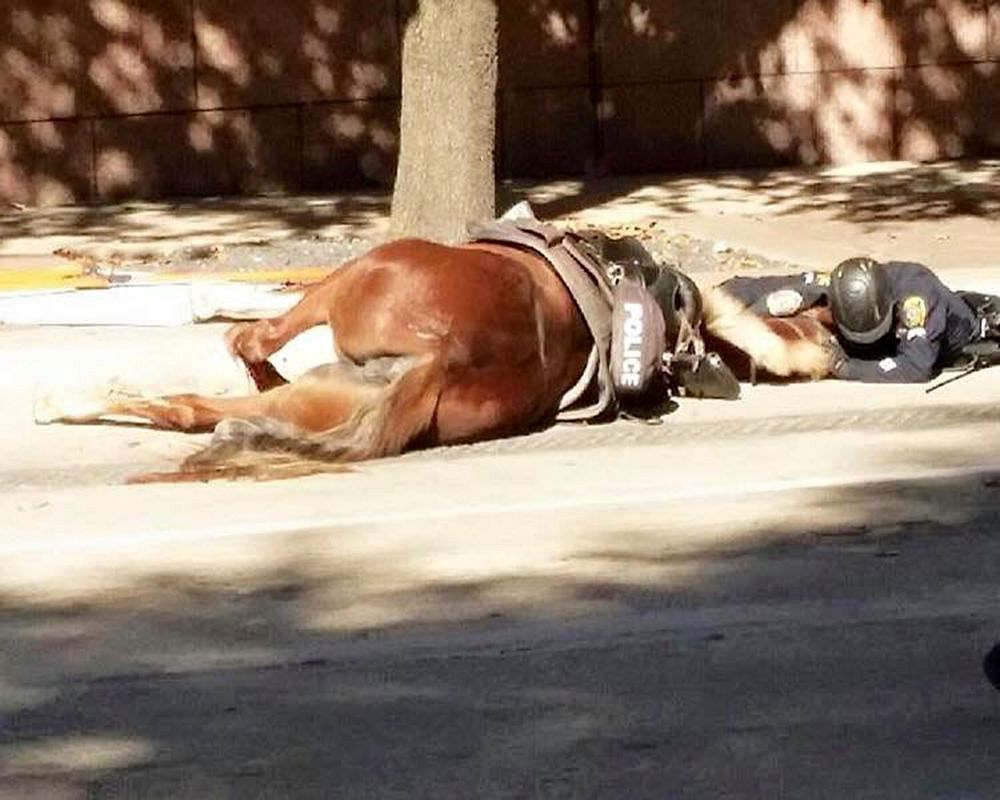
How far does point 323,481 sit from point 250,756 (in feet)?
11.6

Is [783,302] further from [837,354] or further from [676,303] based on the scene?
[676,303]

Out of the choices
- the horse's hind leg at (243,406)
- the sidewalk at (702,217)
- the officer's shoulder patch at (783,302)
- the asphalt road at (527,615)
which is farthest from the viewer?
the sidewalk at (702,217)

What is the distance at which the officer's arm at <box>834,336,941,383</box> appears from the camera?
11.1 m

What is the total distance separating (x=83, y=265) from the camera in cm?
1341

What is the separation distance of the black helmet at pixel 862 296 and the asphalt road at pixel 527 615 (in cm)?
39

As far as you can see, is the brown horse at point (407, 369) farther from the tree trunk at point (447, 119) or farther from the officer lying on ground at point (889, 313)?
the tree trunk at point (447, 119)

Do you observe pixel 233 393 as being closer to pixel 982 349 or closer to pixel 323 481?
pixel 323 481

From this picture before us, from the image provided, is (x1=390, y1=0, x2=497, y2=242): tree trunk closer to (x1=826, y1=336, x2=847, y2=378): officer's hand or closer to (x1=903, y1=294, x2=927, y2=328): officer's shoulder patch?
(x1=826, y1=336, x2=847, y2=378): officer's hand

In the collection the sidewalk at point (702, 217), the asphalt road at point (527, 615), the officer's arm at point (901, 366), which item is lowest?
the asphalt road at point (527, 615)

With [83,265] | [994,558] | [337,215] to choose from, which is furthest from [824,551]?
[337,215]

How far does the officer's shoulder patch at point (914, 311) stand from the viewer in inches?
433

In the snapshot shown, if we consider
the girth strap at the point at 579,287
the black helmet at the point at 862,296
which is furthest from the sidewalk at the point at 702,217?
the girth strap at the point at 579,287

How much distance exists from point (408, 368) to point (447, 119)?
439 centimetres

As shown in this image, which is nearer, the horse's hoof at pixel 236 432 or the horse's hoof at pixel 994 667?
the horse's hoof at pixel 994 667
